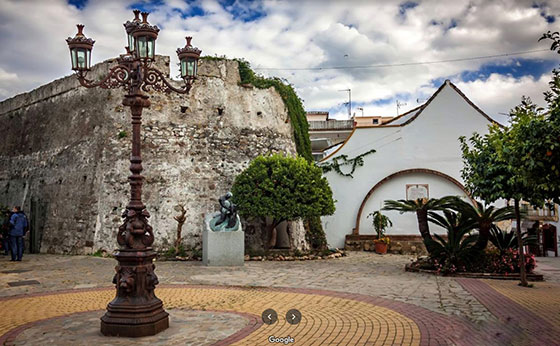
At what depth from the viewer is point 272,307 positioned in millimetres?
7246

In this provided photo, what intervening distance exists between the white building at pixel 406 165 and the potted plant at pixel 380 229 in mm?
411

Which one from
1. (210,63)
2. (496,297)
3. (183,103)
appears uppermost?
(210,63)

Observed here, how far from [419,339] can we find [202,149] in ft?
39.8

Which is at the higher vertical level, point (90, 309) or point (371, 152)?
point (371, 152)

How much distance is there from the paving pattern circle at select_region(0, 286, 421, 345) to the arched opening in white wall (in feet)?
36.8

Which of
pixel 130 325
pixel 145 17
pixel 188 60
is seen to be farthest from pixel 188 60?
pixel 130 325

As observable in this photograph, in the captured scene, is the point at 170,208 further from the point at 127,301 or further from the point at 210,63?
the point at 127,301

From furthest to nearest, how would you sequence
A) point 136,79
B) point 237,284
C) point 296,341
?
point 237,284, point 136,79, point 296,341

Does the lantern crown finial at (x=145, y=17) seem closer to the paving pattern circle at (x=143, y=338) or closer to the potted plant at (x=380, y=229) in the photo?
the paving pattern circle at (x=143, y=338)

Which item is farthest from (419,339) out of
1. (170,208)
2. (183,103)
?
(183,103)

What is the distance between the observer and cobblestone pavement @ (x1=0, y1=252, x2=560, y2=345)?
Answer: 18.6ft

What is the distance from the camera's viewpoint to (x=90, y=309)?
723cm

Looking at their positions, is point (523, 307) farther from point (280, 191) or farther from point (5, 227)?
point (5, 227)

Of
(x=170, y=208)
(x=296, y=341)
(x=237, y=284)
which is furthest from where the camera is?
(x=170, y=208)
